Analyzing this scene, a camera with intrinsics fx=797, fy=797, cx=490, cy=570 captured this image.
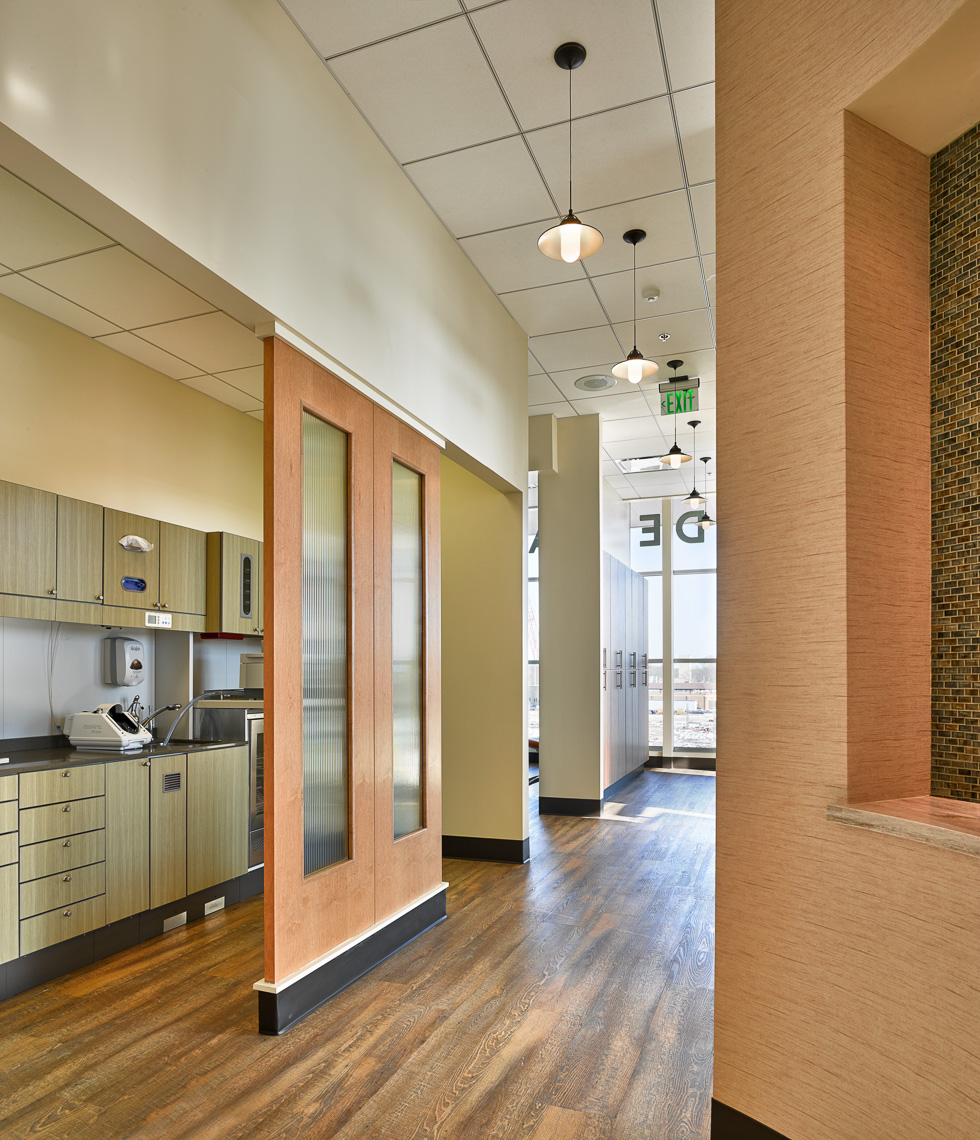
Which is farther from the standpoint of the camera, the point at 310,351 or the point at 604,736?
the point at 604,736

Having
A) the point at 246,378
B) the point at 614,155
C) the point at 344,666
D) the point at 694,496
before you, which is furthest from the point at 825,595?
the point at 694,496

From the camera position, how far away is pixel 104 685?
177 inches

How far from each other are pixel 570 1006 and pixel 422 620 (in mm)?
1922

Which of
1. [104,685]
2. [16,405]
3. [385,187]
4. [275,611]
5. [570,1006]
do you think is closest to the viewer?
[275,611]

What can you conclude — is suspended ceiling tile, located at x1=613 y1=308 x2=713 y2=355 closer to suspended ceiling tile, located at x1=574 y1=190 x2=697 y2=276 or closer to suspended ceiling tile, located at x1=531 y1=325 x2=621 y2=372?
suspended ceiling tile, located at x1=531 y1=325 x2=621 y2=372

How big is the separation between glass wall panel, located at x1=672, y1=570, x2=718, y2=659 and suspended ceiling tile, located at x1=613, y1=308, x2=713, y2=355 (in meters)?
4.93

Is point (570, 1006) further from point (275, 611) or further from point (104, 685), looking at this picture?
point (104, 685)

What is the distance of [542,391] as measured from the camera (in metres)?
6.82

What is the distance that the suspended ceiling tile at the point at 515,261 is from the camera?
446cm

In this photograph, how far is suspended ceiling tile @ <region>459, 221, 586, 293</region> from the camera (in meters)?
4.46

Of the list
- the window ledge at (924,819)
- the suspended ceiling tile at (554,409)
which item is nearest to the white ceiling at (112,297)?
the suspended ceiling tile at (554,409)

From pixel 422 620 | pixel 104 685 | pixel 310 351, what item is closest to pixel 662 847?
pixel 422 620

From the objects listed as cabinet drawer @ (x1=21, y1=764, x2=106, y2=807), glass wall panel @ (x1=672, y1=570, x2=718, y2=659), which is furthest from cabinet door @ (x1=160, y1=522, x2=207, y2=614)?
glass wall panel @ (x1=672, y1=570, x2=718, y2=659)

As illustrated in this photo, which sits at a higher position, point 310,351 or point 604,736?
point 310,351
